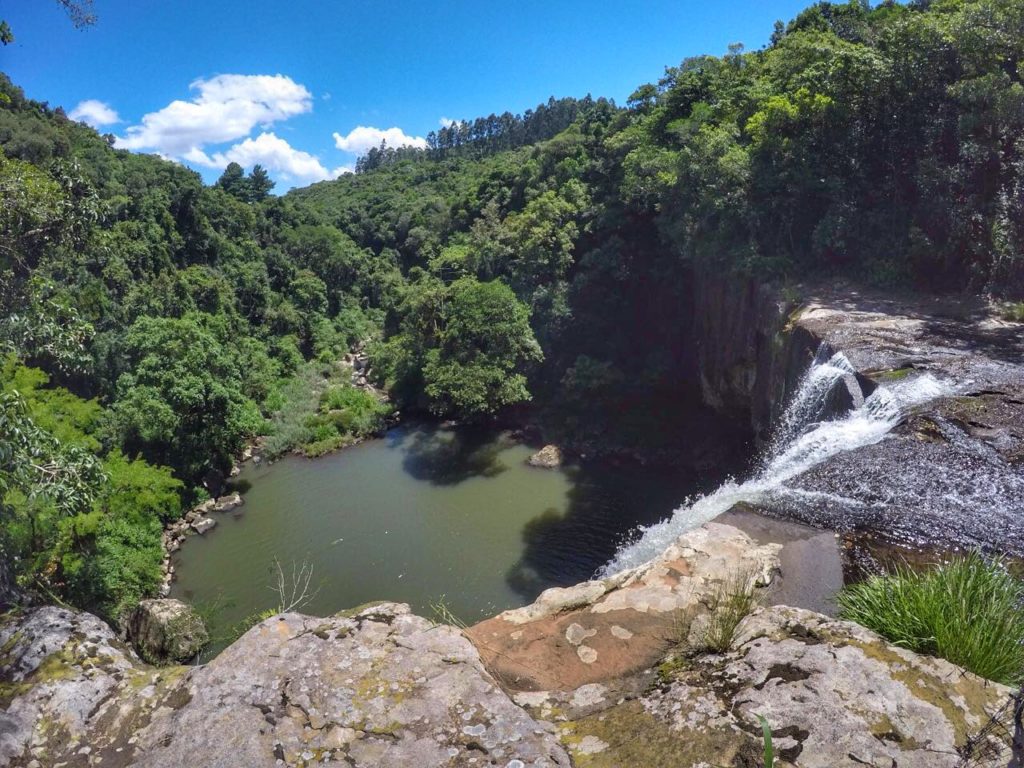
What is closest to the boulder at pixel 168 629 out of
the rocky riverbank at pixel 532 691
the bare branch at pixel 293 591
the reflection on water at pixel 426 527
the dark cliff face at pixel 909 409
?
the reflection on water at pixel 426 527

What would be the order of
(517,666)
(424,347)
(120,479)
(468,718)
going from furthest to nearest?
(424,347) < (120,479) < (517,666) < (468,718)

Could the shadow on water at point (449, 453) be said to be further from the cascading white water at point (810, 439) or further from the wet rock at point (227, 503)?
the cascading white water at point (810, 439)

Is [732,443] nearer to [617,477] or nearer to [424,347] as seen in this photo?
[617,477]

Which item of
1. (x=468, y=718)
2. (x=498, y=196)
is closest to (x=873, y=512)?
(x=468, y=718)

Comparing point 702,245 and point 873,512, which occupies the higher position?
point 702,245

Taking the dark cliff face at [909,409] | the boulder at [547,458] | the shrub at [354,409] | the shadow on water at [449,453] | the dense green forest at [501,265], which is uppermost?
the dense green forest at [501,265]

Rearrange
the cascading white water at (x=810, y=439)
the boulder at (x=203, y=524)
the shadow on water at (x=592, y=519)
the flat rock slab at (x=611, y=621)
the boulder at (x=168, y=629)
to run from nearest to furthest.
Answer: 1. the flat rock slab at (x=611, y=621)
2. the cascading white water at (x=810, y=439)
3. the boulder at (x=168, y=629)
4. the shadow on water at (x=592, y=519)
5. the boulder at (x=203, y=524)

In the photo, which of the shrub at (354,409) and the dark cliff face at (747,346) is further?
the shrub at (354,409)

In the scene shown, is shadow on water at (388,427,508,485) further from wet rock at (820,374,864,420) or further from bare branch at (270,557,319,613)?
wet rock at (820,374,864,420)
